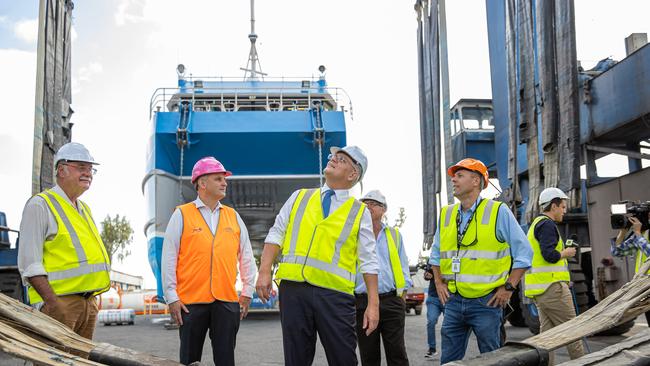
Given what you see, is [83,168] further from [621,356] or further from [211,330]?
[621,356]

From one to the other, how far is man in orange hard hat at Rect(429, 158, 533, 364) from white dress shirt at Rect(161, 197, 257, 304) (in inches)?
51.2

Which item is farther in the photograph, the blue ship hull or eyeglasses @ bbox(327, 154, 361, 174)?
the blue ship hull

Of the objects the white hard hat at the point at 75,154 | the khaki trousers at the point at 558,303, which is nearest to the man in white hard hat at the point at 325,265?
the white hard hat at the point at 75,154

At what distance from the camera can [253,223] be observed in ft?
54.7

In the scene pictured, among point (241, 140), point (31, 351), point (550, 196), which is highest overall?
point (241, 140)

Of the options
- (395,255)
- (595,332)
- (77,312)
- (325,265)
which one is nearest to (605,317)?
→ (595,332)

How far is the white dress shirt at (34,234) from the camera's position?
347 centimetres

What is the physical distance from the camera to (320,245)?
3285mm

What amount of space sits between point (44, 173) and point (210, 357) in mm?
3493

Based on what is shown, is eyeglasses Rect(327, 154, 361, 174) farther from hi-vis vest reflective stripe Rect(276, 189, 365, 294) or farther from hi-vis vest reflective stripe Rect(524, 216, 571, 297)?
hi-vis vest reflective stripe Rect(524, 216, 571, 297)

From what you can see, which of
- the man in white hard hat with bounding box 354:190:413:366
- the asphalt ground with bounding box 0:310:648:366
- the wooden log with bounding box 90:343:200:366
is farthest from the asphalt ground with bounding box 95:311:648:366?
the wooden log with bounding box 90:343:200:366

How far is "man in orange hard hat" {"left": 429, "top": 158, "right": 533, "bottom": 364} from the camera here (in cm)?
372

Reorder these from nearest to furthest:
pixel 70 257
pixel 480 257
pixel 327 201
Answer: pixel 327 201
pixel 70 257
pixel 480 257

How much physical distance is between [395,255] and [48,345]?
303 cm
